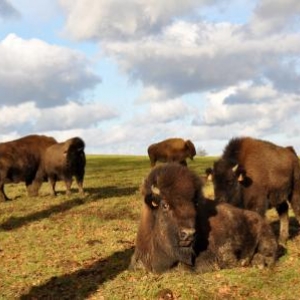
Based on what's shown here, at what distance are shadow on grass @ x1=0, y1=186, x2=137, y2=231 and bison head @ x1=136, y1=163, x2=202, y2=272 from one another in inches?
332

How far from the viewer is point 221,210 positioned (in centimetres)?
1132

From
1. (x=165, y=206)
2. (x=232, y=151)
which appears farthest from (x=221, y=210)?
(x=232, y=151)

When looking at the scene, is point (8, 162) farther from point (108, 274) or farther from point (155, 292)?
point (155, 292)

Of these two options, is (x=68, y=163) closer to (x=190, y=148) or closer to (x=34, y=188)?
(x=34, y=188)

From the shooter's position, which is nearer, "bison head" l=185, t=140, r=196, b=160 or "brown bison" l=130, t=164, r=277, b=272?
"brown bison" l=130, t=164, r=277, b=272

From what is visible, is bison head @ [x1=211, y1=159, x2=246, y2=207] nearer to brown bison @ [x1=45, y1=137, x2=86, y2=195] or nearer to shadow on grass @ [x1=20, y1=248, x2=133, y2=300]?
shadow on grass @ [x1=20, y1=248, x2=133, y2=300]

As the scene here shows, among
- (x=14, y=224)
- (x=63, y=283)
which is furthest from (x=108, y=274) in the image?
(x=14, y=224)

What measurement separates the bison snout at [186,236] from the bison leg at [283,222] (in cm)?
507

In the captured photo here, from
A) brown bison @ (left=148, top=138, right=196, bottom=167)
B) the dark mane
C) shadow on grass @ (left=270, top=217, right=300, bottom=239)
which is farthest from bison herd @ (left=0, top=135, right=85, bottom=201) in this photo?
brown bison @ (left=148, top=138, right=196, bottom=167)

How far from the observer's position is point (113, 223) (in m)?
17.3

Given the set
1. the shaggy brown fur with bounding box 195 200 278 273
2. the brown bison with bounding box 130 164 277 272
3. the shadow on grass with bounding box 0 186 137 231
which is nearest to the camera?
the brown bison with bounding box 130 164 277 272

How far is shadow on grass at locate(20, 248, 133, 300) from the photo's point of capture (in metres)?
10.1

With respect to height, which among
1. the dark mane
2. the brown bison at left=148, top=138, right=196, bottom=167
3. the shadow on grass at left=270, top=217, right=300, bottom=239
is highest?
the brown bison at left=148, top=138, right=196, bottom=167

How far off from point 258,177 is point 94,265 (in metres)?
4.66
